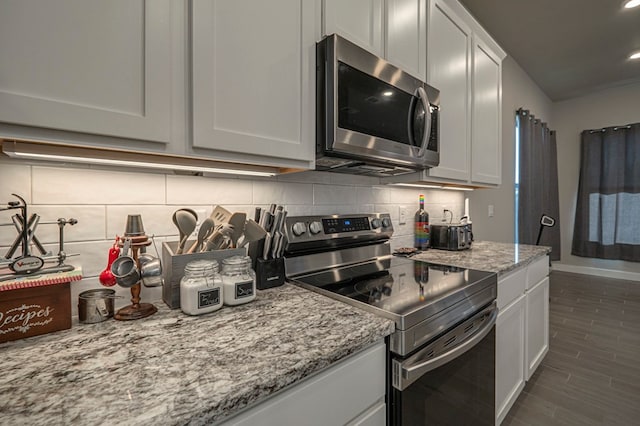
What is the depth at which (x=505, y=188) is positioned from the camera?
3.30 m

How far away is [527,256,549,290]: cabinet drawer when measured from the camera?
71.1 inches

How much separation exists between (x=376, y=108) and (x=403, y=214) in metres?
0.95

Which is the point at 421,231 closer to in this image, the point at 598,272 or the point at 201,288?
the point at 201,288

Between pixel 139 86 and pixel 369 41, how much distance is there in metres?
0.97

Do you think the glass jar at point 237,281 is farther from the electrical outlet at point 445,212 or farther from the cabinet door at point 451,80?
the electrical outlet at point 445,212

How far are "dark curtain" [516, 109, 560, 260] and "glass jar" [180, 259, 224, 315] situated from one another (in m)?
3.70

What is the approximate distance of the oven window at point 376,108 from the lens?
3.63 ft

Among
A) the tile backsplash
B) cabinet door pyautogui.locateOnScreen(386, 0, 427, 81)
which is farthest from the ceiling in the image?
the tile backsplash

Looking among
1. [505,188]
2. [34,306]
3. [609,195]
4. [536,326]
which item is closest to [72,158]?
[34,306]

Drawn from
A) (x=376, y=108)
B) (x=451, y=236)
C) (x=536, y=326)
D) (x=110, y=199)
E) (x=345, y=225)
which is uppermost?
(x=376, y=108)

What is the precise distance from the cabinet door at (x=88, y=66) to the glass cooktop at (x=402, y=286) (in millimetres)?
752

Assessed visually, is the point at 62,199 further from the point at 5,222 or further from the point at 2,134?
the point at 2,134

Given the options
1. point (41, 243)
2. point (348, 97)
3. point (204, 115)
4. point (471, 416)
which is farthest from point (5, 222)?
point (471, 416)

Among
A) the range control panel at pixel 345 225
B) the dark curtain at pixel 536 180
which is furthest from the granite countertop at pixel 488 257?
the dark curtain at pixel 536 180
